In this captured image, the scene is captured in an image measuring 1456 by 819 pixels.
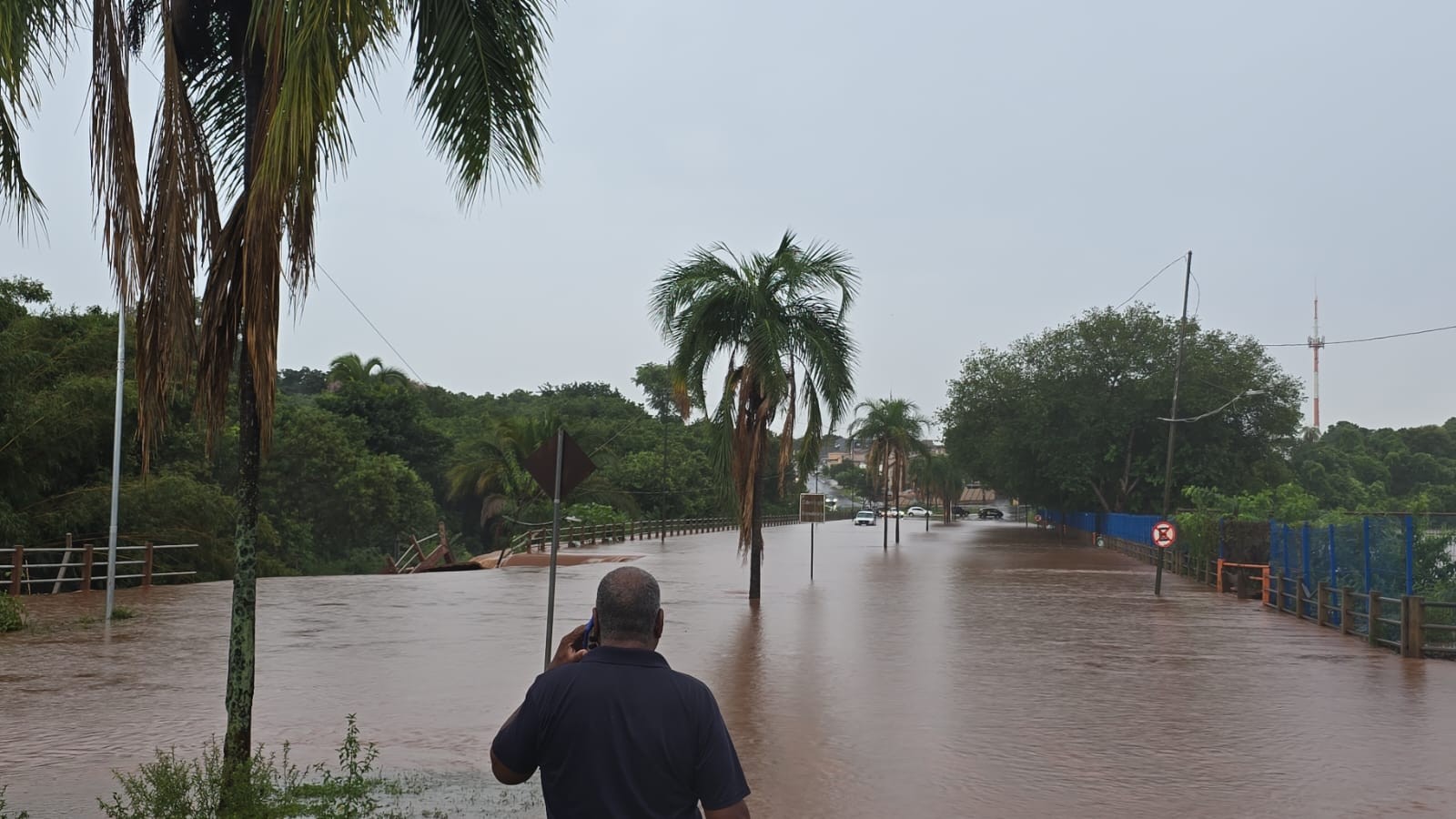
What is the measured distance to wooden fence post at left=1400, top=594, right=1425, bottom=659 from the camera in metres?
16.6

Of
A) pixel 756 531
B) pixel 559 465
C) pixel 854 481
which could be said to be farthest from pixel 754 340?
pixel 854 481

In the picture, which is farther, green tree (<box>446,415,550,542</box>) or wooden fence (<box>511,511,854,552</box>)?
green tree (<box>446,415,550,542</box>)

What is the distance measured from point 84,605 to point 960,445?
190 ft

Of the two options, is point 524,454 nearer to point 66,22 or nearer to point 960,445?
point 960,445

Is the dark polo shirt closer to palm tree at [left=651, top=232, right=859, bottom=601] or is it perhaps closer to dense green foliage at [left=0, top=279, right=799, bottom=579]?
dense green foliage at [left=0, top=279, right=799, bottom=579]

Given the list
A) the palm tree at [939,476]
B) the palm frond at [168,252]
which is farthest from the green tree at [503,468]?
the palm tree at [939,476]

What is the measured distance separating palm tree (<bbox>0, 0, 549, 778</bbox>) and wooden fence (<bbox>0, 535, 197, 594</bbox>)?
17151 millimetres

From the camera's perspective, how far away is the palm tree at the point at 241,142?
→ 5.44 m

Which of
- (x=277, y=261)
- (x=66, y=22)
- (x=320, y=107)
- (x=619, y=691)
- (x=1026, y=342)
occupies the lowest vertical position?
(x=619, y=691)

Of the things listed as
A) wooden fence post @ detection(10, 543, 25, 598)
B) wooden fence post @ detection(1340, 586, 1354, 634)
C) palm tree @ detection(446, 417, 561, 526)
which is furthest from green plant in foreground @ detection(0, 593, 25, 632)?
palm tree @ detection(446, 417, 561, 526)

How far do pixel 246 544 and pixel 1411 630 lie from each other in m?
15.5

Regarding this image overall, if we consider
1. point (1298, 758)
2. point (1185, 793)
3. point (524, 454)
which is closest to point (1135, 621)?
point (1298, 758)

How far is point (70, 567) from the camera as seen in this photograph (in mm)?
25156

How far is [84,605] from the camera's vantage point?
69.3 feet
